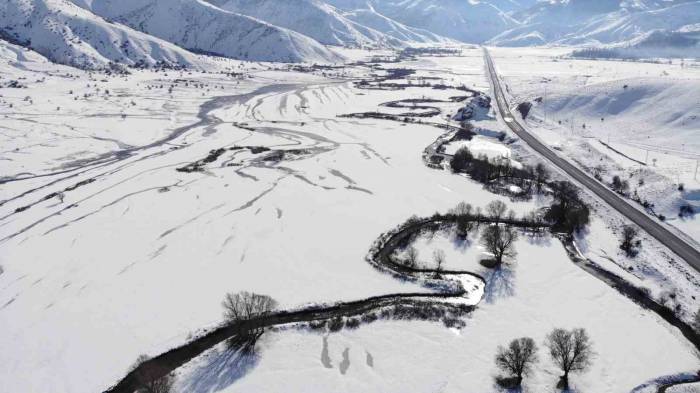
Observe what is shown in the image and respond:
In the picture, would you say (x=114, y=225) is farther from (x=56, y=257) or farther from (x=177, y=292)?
(x=177, y=292)

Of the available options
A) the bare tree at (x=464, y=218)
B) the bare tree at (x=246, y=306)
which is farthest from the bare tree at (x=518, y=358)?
the bare tree at (x=464, y=218)

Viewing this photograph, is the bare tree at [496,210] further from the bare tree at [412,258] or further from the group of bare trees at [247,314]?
the group of bare trees at [247,314]

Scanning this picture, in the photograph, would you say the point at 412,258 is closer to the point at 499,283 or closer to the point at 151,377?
the point at 499,283

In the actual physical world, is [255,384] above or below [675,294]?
below

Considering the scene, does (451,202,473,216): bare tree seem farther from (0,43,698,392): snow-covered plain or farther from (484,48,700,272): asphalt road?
(484,48,700,272): asphalt road

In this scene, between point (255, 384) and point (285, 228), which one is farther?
point (285, 228)

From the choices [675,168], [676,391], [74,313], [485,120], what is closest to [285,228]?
[74,313]

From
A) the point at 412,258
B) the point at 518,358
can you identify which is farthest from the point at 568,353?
the point at 412,258
